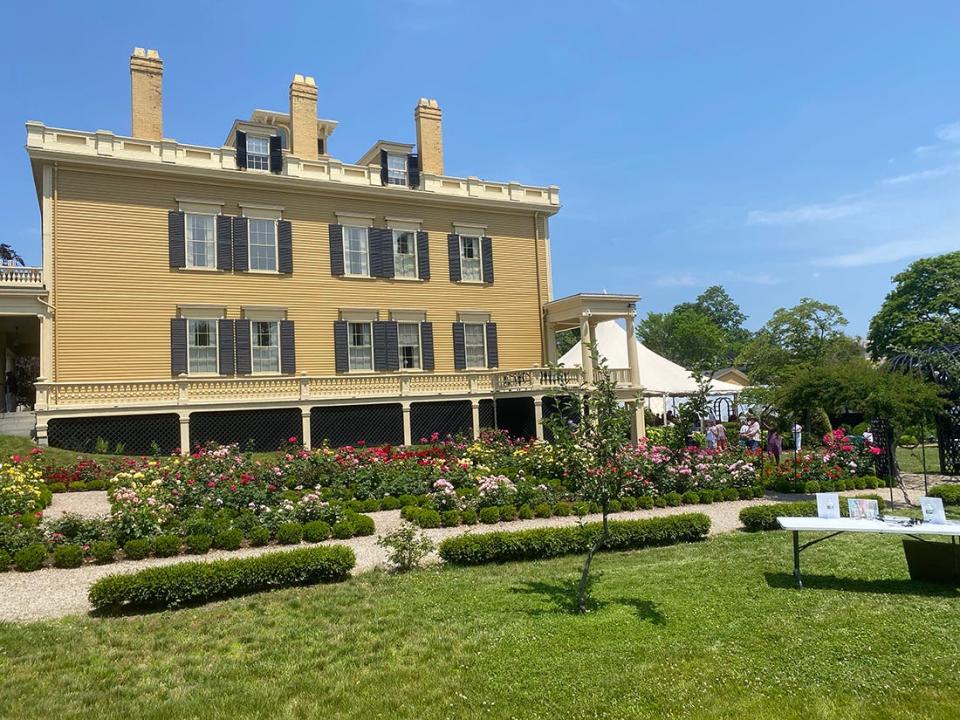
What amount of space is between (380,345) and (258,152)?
7.60m

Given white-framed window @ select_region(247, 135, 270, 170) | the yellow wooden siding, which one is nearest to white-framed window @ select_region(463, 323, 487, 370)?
the yellow wooden siding

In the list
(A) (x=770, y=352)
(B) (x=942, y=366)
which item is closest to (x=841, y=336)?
(A) (x=770, y=352)

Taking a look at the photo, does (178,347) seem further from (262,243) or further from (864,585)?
(864,585)

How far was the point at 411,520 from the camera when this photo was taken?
1110 centimetres

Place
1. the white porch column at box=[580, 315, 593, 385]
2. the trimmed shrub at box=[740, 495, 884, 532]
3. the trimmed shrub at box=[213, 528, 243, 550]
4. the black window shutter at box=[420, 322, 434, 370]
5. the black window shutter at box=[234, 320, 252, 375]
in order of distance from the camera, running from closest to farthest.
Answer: the trimmed shrub at box=[213, 528, 243, 550], the trimmed shrub at box=[740, 495, 884, 532], the black window shutter at box=[234, 320, 252, 375], the white porch column at box=[580, 315, 593, 385], the black window shutter at box=[420, 322, 434, 370]

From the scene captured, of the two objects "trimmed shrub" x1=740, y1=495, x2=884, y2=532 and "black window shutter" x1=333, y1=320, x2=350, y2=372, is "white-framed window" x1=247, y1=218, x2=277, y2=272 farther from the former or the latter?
"trimmed shrub" x1=740, y1=495, x2=884, y2=532

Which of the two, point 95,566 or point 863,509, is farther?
point 95,566

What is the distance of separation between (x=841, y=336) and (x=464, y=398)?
2726 centimetres

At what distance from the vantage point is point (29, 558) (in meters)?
8.45

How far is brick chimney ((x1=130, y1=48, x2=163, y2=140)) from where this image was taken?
20.3 meters

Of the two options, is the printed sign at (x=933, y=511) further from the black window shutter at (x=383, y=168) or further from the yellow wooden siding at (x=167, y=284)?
the black window shutter at (x=383, y=168)

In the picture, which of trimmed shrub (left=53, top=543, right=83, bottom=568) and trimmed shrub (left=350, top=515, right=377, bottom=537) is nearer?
trimmed shrub (left=53, top=543, right=83, bottom=568)

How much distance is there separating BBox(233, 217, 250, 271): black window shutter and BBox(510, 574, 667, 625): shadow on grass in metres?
16.8

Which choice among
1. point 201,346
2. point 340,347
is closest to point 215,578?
point 201,346
